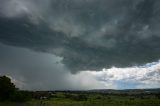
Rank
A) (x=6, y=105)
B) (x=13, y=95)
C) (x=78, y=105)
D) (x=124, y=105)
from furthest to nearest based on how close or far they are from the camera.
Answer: (x=124, y=105), (x=78, y=105), (x=13, y=95), (x=6, y=105)

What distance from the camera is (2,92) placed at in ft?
344

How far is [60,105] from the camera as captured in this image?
10844 cm

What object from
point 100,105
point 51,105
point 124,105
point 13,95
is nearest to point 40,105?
point 51,105

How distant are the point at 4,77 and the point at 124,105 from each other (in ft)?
198

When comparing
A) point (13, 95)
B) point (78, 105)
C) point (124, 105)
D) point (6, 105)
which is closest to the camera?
point (6, 105)

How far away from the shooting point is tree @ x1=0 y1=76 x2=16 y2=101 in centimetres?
10488

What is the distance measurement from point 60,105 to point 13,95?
21094 millimetres

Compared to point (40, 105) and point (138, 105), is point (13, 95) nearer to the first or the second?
point (40, 105)

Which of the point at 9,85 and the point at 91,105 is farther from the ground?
the point at 9,85

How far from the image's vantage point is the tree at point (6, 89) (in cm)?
10488

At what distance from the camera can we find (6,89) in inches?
4161

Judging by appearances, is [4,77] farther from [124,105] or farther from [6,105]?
[124,105]

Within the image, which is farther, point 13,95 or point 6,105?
point 13,95

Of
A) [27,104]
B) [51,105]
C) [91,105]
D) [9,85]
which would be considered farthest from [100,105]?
[9,85]
